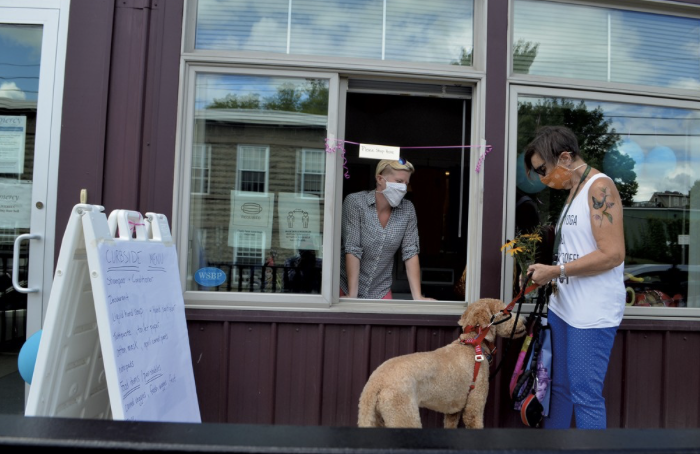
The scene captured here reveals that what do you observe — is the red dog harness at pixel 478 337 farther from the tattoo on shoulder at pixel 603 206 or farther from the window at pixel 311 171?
the window at pixel 311 171

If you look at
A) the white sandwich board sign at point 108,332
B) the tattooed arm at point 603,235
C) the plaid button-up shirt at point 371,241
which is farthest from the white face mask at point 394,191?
the white sandwich board sign at point 108,332

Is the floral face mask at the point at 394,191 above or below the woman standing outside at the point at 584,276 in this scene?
above

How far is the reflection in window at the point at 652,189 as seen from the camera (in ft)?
12.0

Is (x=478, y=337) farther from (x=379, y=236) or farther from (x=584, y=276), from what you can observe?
(x=379, y=236)

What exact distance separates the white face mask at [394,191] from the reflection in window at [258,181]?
1.83 ft

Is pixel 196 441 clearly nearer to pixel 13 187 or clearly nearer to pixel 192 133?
pixel 192 133

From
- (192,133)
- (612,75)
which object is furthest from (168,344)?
(612,75)

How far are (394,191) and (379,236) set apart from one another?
1.10ft

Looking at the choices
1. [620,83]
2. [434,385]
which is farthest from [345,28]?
[434,385]

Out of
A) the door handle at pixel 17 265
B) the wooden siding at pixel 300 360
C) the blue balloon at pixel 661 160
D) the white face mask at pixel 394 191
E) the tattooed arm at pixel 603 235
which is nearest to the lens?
the tattooed arm at pixel 603 235

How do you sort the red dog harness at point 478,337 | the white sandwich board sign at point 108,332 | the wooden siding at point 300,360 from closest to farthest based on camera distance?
1. the white sandwich board sign at point 108,332
2. the red dog harness at point 478,337
3. the wooden siding at point 300,360

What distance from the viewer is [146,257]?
2.37 metres

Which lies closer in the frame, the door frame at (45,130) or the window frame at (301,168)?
the door frame at (45,130)

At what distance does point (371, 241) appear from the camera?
367cm
